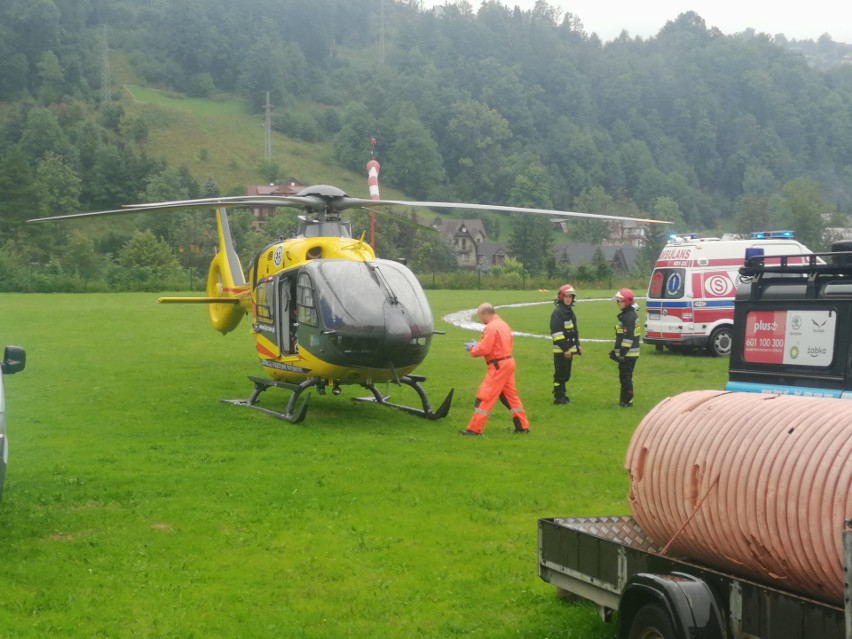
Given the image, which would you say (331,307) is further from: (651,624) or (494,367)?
(651,624)

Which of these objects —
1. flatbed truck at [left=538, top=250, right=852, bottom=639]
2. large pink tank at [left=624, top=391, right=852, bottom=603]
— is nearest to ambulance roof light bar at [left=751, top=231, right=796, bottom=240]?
flatbed truck at [left=538, top=250, right=852, bottom=639]

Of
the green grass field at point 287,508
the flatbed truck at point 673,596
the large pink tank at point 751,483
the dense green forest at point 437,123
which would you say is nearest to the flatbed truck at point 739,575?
the flatbed truck at point 673,596

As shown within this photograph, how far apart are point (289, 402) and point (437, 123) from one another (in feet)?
417

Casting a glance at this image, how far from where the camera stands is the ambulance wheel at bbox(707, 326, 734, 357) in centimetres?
2677

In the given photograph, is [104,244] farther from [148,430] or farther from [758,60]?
[758,60]

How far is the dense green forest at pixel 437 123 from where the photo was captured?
289 ft

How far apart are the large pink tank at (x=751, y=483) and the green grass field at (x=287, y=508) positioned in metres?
1.22

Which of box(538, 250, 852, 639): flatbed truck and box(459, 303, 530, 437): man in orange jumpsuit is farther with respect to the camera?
box(459, 303, 530, 437): man in orange jumpsuit

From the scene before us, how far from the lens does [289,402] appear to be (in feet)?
54.0

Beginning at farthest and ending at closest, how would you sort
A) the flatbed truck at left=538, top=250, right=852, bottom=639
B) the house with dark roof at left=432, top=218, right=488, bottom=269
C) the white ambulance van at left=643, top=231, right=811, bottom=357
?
the house with dark roof at left=432, top=218, right=488, bottom=269, the white ambulance van at left=643, top=231, right=811, bottom=357, the flatbed truck at left=538, top=250, right=852, bottom=639

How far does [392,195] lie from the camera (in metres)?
113

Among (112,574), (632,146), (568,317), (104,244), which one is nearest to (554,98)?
(632,146)

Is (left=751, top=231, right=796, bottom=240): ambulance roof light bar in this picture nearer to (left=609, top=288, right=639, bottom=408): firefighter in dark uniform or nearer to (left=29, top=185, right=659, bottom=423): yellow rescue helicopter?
(left=609, top=288, right=639, bottom=408): firefighter in dark uniform

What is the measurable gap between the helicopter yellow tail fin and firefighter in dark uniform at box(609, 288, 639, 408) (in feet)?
21.1
